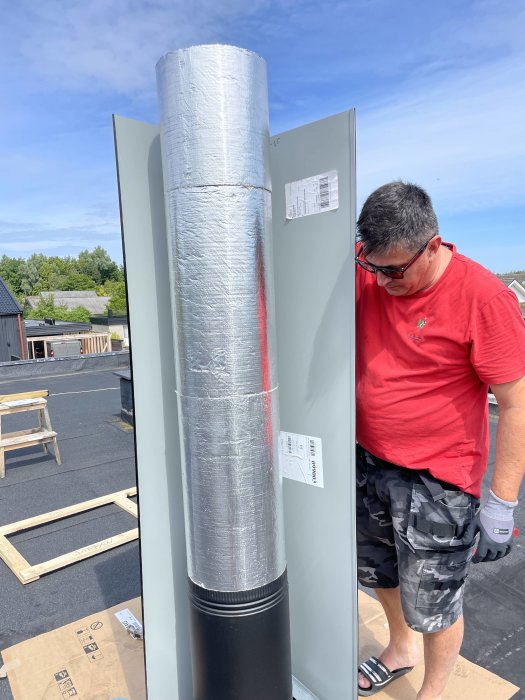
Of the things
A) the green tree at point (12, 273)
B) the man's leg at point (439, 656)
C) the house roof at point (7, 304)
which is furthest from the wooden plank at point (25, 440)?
the green tree at point (12, 273)

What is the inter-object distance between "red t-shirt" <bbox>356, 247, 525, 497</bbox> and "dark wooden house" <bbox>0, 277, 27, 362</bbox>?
2002 centimetres

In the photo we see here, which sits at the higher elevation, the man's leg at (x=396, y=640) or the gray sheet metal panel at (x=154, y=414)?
the gray sheet metal panel at (x=154, y=414)

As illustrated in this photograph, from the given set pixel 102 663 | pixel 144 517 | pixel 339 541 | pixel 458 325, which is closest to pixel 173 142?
pixel 458 325

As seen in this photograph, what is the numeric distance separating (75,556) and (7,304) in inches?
774

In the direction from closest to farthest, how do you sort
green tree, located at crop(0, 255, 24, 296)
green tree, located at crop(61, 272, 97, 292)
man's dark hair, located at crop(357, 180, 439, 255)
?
man's dark hair, located at crop(357, 180, 439, 255), green tree, located at crop(0, 255, 24, 296), green tree, located at crop(61, 272, 97, 292)

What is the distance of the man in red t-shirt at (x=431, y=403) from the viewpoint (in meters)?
1.52

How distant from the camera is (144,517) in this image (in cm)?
177

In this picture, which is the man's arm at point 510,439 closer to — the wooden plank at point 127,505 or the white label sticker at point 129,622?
the white label sticker at point 129,622

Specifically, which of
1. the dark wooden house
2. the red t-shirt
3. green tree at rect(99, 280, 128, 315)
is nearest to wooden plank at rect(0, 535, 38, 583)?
the red t-shirt

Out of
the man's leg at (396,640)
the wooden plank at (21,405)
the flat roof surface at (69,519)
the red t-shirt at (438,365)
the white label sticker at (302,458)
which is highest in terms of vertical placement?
the red t-shirt at (438,365)

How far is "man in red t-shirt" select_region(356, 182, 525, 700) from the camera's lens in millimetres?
1524

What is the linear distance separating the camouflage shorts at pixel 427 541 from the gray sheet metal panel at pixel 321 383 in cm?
17

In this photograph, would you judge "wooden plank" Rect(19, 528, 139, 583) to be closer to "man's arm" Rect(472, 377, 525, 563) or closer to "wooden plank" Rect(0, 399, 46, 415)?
"wooden plank" Rect(0, 399, 46, 415)

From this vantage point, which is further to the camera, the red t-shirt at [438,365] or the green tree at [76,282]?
the green tree at [76,282]
